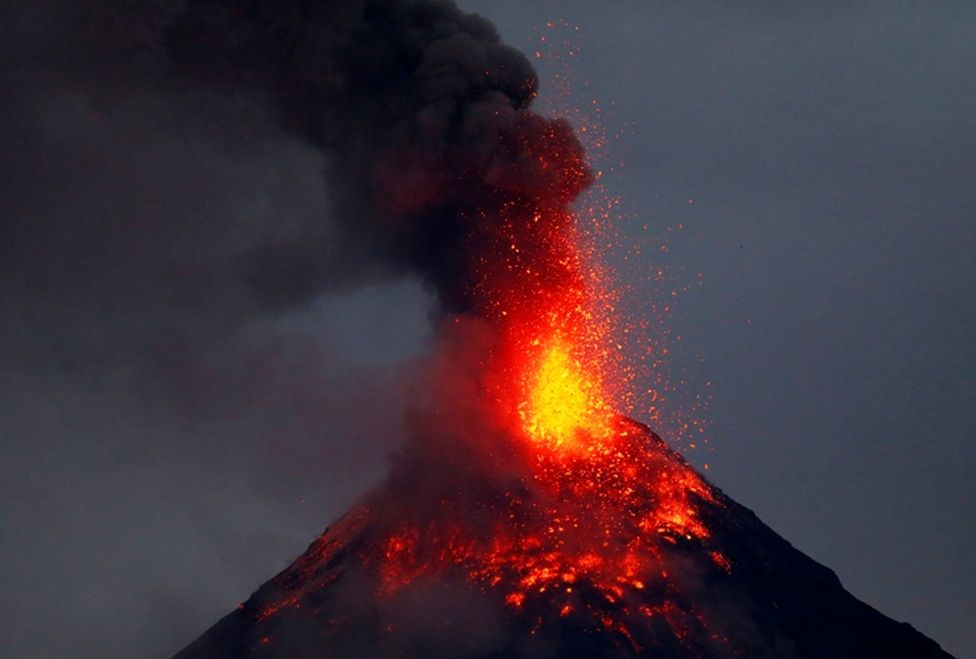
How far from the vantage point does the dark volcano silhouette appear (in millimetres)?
35438

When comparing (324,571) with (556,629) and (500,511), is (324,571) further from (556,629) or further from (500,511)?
(556,629)

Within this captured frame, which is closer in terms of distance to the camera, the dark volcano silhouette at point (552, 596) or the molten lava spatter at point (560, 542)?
the dark volcano silhouette at point (552, 596)

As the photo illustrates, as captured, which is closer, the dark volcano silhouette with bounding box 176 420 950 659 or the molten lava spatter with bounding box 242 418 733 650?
the dark volcano silhouette with bounding box 176 420 950 659

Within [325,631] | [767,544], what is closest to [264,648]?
[325,631]

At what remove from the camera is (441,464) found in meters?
40.4

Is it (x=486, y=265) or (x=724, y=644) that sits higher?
(x=486, y=265)

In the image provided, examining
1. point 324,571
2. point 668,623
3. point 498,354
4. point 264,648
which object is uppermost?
point 498,354

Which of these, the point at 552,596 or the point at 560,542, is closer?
the point at 552,596

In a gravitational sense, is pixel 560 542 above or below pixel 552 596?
above

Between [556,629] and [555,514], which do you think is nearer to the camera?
[556,629]

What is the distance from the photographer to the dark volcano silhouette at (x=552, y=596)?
116ft

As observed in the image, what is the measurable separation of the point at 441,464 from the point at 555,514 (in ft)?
11.9

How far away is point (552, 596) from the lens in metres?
36.2

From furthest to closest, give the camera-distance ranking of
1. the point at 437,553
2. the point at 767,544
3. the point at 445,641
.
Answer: the point at 767,544
the point at 437,553
the point at 445,641
